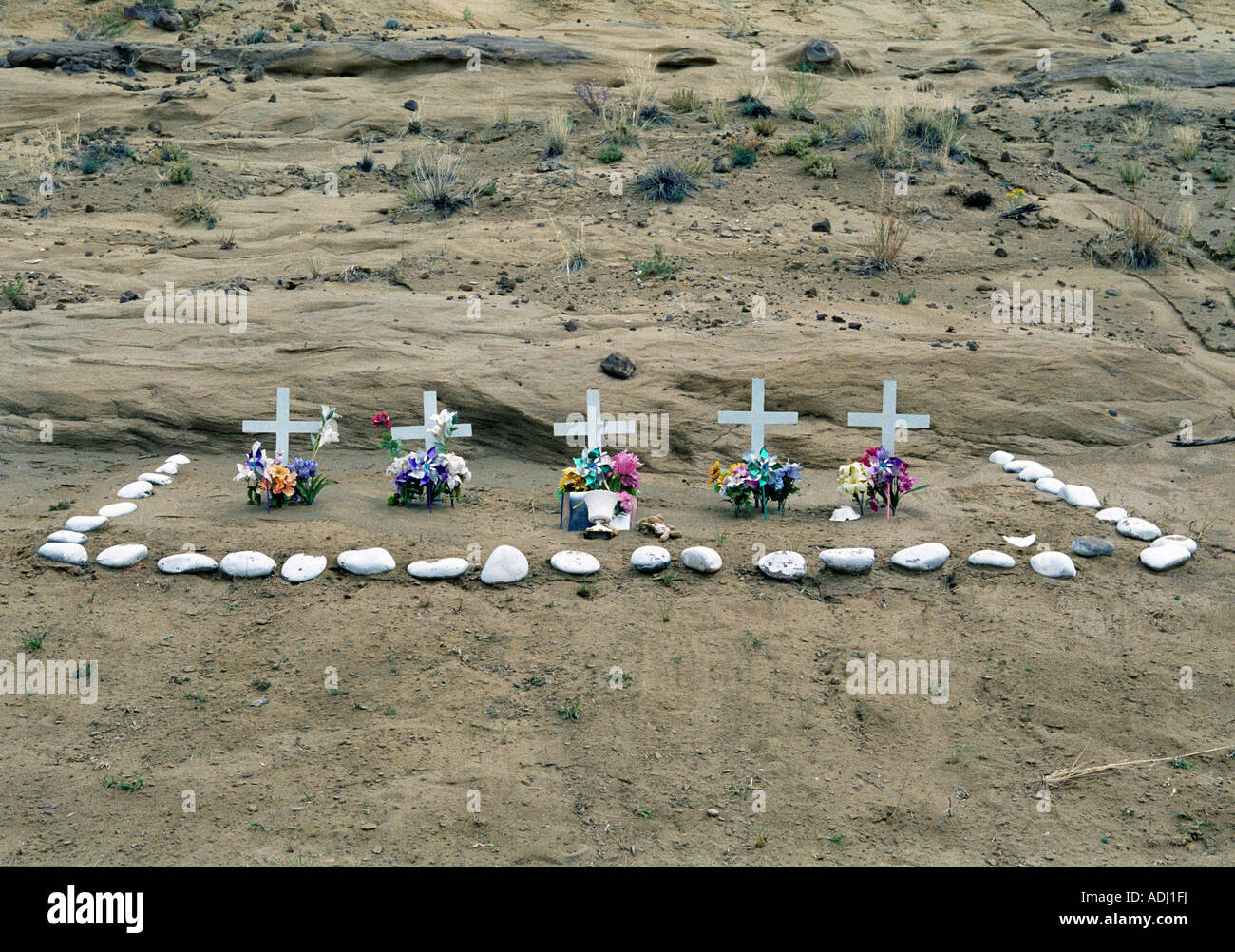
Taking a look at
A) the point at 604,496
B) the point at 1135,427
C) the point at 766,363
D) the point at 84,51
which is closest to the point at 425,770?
the point at 604,496

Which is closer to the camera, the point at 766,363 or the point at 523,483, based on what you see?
the point at 523,483

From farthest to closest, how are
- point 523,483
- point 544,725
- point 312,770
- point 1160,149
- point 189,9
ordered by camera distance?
point 189,9, point 1160,149, point 523,483, point 544,725, point 312,770

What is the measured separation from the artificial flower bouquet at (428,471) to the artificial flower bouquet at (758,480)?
5.51 feet

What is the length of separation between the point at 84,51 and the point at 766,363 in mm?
12641

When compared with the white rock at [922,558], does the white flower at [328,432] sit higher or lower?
higher

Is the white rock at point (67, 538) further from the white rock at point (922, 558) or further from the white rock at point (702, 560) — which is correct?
the white rock at point (922, 558)

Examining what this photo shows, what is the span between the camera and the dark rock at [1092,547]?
262 inches

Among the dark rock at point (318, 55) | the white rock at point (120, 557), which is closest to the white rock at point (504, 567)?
the white rock at point (120, 557)

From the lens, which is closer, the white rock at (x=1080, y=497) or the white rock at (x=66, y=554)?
the white rock at (x=66, y=554)

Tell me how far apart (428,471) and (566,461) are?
140cm

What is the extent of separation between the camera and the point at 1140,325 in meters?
A: 9.84

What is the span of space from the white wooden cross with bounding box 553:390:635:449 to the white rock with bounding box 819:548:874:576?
176 centimetres

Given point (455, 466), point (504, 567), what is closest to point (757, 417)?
point (455, 466)

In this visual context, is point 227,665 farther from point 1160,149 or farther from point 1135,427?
point 1160,149
